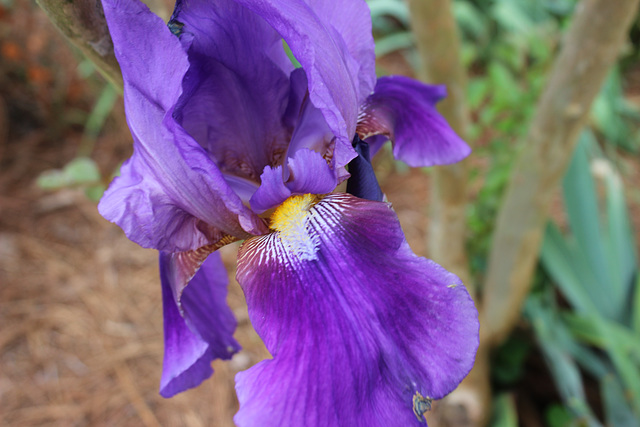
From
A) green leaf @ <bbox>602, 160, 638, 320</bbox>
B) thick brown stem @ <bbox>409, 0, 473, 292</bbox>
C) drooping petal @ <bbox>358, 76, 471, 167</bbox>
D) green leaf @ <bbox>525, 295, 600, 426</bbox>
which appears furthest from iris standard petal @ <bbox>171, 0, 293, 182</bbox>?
green leaf @ <bbox>602, 160, 638, 320</bbox>

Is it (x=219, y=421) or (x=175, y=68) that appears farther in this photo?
(x=219, y=421)

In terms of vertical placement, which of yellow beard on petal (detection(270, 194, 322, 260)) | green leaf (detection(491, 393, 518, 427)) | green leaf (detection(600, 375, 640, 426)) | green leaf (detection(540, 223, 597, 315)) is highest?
yellow beard on petal (detection(270, 194, 322, 260))

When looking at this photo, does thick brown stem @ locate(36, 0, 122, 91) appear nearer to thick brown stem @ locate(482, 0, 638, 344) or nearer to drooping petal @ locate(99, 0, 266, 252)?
drooping petal @ locate(99, 0, 266, 252)

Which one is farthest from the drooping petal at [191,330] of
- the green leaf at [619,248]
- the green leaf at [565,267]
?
the green leaf at [619,248]

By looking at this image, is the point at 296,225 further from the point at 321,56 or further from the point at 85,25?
the point at 85,25

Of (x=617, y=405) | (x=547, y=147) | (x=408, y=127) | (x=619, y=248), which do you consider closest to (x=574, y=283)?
Result: (x=619, y=248)

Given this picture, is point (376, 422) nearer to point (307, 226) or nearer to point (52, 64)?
point (307, 226)

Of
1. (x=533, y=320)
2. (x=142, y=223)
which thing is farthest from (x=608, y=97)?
(x=142, y=223)
